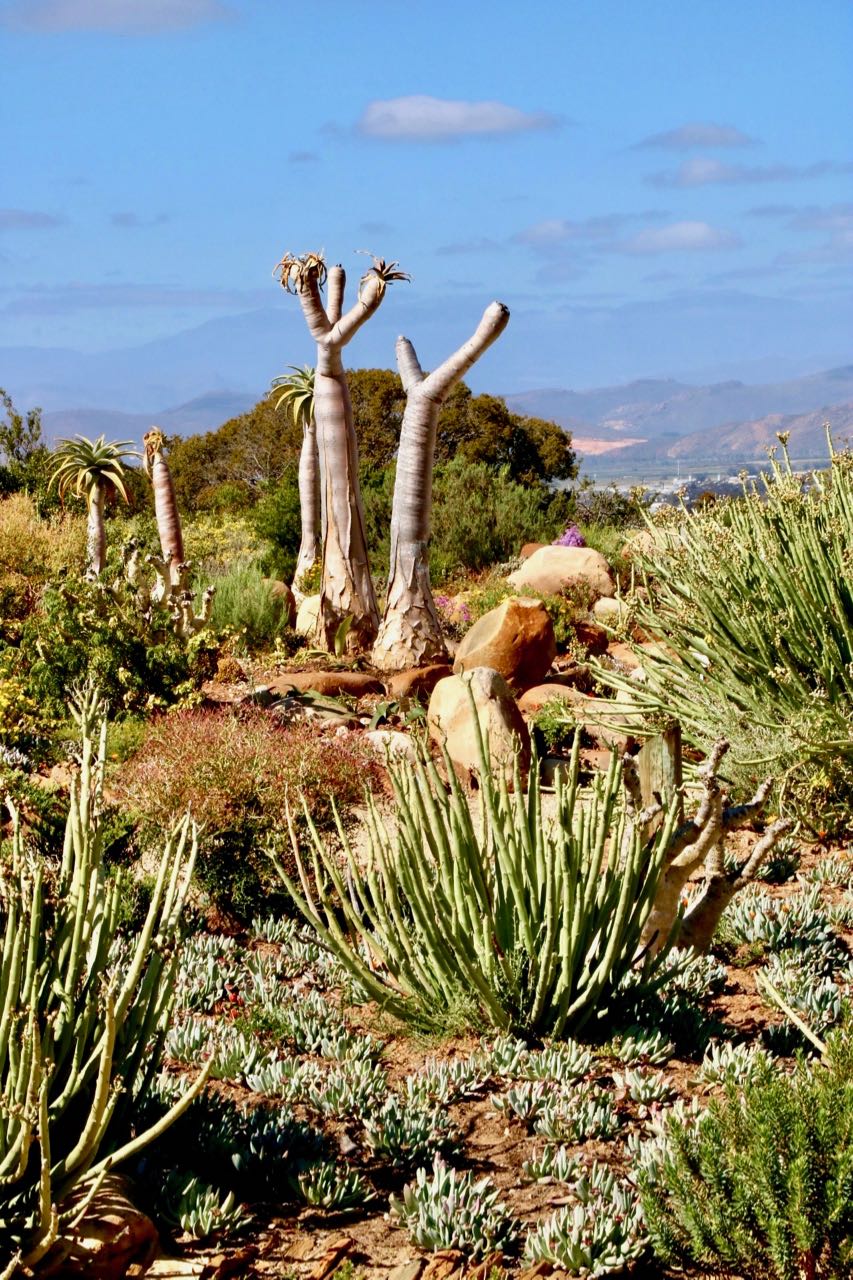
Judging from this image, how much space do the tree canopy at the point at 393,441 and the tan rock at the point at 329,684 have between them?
45.6 feet

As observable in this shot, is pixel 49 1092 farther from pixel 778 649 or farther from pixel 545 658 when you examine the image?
pixel 545 658

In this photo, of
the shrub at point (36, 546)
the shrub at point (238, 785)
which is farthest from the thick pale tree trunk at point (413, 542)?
the shrub at point (36, 546)

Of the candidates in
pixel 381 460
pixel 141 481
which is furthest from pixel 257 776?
pixel 381 460

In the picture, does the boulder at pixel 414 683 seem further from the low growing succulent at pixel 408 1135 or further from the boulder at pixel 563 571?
the low growing succulent at pixel 408 1135

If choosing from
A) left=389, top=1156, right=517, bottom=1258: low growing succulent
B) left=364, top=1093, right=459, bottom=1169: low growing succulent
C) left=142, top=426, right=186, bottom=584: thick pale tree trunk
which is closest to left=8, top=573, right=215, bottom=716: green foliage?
left=142, top=426, right=186, bottom=584: thick pale tree trunk

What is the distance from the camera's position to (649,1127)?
362cm

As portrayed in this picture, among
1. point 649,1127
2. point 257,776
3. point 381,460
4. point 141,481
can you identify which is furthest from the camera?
point 381,460

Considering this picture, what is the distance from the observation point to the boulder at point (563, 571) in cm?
1377

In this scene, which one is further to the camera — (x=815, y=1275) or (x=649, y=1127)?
(x=649, y=1127)

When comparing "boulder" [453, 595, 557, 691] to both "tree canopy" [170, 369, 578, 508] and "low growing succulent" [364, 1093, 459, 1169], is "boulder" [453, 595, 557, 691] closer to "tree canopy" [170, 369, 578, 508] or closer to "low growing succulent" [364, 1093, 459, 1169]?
"low growing succulent" [364, 1093, 459, 1169]

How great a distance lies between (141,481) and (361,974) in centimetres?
2301

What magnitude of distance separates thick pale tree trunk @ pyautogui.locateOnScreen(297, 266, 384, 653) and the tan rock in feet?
4.19

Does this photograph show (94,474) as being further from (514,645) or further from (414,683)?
(514,645)

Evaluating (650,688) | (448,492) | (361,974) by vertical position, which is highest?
(448,492)
